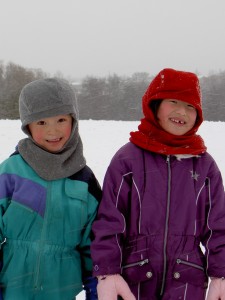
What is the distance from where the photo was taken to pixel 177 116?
2025 millimetres

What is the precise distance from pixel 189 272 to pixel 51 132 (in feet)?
3.20

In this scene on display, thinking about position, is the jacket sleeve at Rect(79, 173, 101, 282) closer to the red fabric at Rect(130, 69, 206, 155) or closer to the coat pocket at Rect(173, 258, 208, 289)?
the red fabric at Rect(130, 69, 206, 155)

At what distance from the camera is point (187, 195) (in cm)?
193

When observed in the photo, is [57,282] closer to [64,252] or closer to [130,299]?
[64,252]

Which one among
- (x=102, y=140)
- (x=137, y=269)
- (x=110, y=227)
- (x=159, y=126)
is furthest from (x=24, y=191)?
(x=102, y=140)

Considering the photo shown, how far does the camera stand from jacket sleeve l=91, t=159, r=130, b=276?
184 cm

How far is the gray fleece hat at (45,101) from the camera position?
6.23ft

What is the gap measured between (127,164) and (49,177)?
0.40 m

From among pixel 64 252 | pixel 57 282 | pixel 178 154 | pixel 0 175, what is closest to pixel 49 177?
pixel 0 175

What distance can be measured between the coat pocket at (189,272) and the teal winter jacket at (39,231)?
48 cm

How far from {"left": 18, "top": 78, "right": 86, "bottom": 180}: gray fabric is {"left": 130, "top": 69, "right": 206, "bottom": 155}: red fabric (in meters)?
0.36

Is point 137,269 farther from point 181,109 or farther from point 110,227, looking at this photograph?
point 181,109

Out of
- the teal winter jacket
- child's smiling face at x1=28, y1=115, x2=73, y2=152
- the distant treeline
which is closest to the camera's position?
the teal winter jacket

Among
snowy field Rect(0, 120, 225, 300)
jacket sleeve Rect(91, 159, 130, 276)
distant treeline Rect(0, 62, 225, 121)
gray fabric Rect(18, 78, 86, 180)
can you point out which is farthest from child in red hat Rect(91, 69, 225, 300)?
distant treeline Rect(0, 62, 225, 121)
